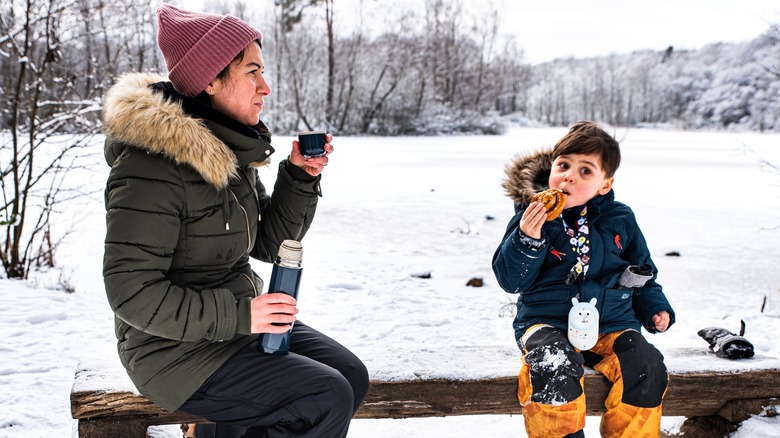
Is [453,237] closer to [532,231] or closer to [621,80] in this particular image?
[532,231]

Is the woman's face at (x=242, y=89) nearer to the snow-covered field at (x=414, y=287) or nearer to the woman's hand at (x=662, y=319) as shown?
the snow-covered field at (x=414, y=287)

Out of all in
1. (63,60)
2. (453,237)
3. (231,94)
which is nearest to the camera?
(231,94)

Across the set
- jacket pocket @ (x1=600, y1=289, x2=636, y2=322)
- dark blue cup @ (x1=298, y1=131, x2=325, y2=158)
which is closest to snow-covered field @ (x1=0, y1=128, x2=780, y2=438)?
jacket pocket @ (x1=600, y1=289, x2=636, y2=322)

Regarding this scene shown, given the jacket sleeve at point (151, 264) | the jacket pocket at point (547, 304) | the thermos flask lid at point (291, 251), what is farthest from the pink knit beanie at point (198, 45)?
the jacket pocket at point (547, 304)

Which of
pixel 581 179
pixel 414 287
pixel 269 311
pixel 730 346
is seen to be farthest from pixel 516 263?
pixel 414 287

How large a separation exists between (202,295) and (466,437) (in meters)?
1.63

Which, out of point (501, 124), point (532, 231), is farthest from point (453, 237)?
point (501, 124)

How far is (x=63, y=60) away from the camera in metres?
5.20

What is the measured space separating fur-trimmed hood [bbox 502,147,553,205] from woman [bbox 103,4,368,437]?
3.48ft

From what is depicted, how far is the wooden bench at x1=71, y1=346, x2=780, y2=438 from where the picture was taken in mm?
2117

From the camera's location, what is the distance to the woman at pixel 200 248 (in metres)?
1.57

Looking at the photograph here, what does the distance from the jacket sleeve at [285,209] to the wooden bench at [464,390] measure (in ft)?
2.14

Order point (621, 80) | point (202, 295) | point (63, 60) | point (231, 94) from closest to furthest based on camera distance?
point (202, 295) < point (231, 94) < point (63, 60) < point (621, 80)

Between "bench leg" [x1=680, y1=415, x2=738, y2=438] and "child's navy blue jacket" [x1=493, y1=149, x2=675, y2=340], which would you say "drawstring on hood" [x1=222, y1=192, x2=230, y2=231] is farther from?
"bench leg" [x1=680, y1=415, x2=738, y2=438]
